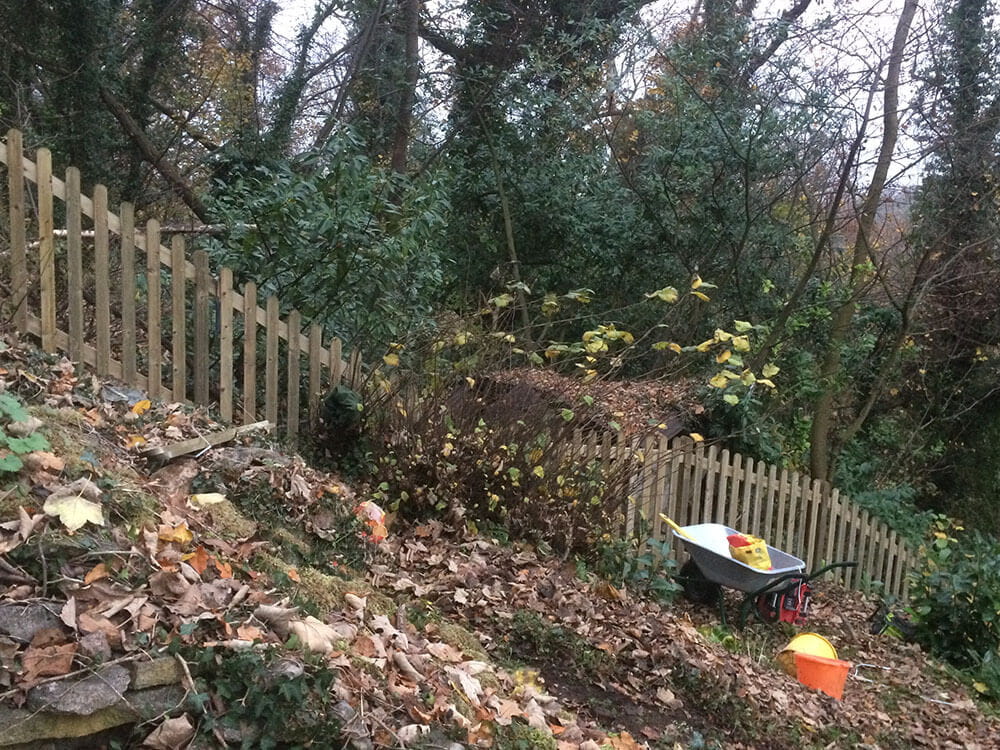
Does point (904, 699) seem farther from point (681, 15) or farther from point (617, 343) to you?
point (681, 15)

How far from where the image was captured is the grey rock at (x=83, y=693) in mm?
2027

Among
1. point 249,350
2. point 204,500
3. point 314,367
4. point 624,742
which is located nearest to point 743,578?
point 624,742

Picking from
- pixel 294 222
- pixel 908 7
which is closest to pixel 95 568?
pixel 294 222

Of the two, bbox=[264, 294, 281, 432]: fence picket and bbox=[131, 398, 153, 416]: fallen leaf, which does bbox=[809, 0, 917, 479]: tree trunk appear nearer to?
bbox=[264, 294, 281, 432]: fence picket

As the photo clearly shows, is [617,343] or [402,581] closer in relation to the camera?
[402,581]

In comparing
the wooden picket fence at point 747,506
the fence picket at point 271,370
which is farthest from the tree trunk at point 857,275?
the fence picket at point 271,370

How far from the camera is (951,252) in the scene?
461 inches

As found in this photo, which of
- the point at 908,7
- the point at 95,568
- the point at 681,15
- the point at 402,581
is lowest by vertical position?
the point at 402,581

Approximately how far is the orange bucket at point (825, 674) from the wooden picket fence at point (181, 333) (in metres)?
1.69

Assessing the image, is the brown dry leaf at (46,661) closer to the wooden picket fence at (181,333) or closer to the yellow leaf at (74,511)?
the yellow leaf at (74,511)

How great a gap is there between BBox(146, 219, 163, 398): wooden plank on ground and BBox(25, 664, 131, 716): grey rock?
325cm

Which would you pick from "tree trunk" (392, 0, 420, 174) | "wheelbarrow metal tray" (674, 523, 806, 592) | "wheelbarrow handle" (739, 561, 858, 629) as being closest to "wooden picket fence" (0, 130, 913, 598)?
"wheelbarrow metal tray" (674, 523, 806, 592)

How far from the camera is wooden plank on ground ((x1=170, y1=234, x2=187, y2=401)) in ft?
16.6

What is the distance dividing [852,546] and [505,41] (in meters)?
8.96
